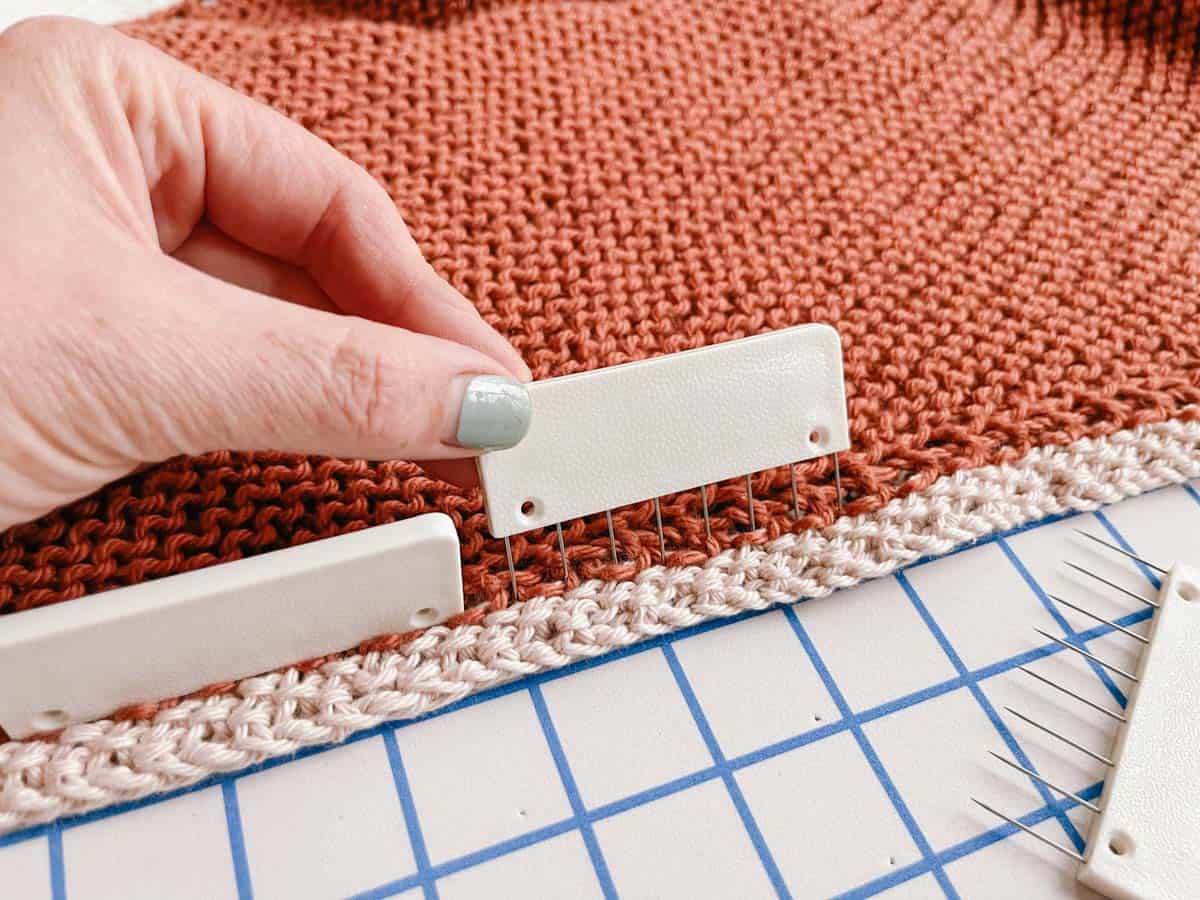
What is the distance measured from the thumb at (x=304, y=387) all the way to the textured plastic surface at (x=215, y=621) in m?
0.07

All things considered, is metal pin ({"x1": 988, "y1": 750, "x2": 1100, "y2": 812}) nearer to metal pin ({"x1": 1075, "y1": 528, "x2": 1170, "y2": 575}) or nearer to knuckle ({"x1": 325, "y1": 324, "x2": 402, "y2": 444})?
metal pin ({"x1": 1075, "y1": 528, "x2": 1170, "y2": 575})

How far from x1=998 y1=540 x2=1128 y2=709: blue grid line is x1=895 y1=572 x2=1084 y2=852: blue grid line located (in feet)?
0.30

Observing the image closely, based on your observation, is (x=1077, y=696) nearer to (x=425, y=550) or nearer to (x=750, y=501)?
(x=750, y=501)

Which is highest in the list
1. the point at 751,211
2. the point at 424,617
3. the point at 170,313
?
the point at 170,313

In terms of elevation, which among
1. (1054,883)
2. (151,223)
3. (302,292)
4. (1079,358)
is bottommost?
(1054,883)

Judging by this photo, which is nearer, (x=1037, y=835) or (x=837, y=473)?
(x=1037, y=835)

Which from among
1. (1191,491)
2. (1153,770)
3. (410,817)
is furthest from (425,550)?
(1191,491)

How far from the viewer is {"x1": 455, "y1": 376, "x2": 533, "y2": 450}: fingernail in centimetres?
66

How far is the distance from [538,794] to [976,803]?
0.31 metres

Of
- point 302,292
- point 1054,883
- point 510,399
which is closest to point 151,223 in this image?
point 302,292

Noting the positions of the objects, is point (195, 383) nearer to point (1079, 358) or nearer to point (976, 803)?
point (976, 803)

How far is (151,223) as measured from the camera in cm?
75

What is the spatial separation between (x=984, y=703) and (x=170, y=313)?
630 mm

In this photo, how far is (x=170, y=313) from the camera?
0.59 m
